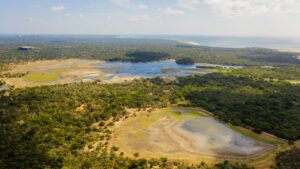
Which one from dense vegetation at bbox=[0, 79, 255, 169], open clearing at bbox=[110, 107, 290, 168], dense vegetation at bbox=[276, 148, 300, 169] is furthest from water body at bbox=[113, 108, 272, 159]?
dense vegetation at bbox=[0, 79, 255, 169]

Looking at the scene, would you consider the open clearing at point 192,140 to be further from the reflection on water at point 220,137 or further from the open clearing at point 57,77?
the open clearing at point 57,77

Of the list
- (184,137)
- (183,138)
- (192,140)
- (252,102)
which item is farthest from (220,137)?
(252,102)

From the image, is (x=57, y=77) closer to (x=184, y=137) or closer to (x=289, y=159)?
(x=184, y=137)

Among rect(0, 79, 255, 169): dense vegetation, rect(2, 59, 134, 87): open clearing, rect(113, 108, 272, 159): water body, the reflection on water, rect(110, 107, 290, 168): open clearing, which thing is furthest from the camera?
rect(2, 59, 134, 87): open clearing

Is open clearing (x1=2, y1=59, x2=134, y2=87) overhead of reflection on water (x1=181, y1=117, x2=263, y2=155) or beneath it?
overhead

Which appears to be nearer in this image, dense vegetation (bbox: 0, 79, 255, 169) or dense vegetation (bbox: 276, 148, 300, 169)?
dense vegetation (bbox: 276, 148, 300, 169)

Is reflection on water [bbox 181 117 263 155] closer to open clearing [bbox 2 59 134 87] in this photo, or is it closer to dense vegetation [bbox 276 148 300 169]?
dense vegetation [bbox 276 148 300 169]

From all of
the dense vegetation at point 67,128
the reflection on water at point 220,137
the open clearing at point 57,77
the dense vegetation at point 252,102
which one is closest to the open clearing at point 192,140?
the reflection on water at point 220,137
